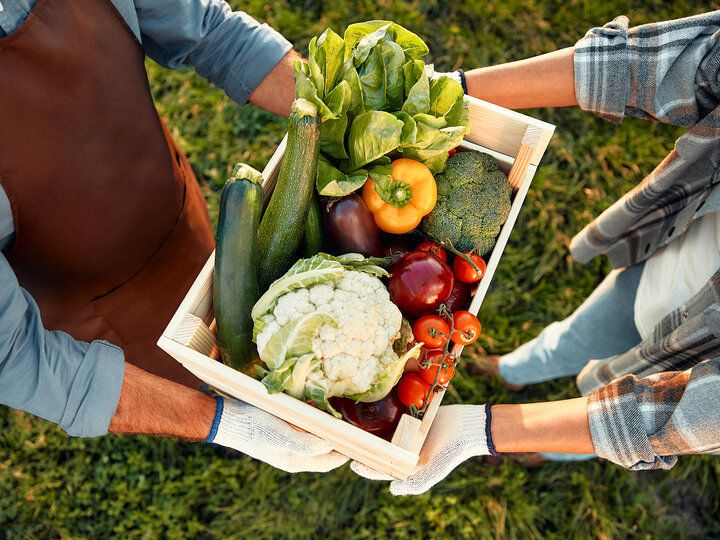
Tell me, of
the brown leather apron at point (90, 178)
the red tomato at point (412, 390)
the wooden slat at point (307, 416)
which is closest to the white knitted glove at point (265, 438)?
the wooden slat at point (307, 416)

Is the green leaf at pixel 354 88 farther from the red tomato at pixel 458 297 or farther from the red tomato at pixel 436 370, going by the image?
the red tomato at pixel 436 370

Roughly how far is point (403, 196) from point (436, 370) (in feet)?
1.54

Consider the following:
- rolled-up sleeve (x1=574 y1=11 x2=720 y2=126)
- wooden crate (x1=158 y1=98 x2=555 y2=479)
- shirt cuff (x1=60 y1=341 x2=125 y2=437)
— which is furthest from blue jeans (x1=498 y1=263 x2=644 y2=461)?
shirt cuff (x1=60 y1=341 x2=125 y2=437)

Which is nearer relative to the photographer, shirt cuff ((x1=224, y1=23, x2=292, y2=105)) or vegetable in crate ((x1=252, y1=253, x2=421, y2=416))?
vegetable in crate ((x1=252, y1=253, x2=421, y2=416))

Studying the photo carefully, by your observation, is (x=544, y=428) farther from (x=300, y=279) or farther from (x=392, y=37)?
(x=392, y=37)

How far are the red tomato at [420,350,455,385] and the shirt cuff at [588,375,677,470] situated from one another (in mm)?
410

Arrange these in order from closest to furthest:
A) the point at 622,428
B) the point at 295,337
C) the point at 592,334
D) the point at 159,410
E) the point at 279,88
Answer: the point at 295,337, the point at 622,428, the point at 159,410, the point at 279,88, the point at 592,334

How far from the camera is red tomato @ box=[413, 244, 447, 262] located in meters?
1.33

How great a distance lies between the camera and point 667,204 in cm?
168

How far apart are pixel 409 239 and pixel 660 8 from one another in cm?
323

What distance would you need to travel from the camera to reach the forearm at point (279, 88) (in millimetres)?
1674

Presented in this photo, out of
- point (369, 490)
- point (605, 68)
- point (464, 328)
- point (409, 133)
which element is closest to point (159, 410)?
point (464, 328)

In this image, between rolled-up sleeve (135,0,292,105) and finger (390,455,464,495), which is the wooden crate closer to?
finger (390,455,464,495)

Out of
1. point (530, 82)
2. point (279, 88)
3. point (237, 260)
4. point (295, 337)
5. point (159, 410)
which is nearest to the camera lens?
point (295, 337)
